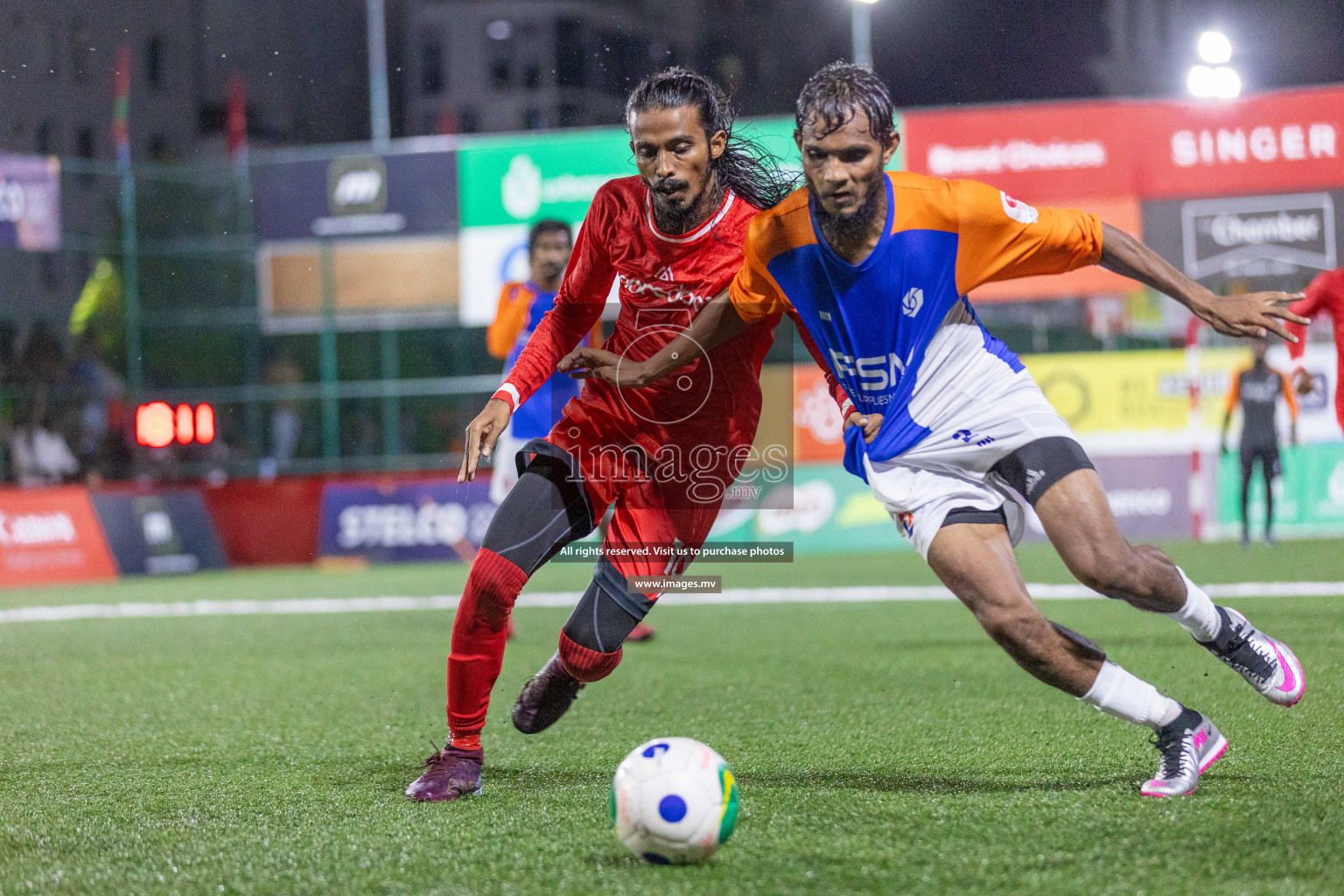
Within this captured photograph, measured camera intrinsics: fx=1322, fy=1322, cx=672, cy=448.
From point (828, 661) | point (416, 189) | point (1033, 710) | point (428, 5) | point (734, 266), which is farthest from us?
point (428, 5)

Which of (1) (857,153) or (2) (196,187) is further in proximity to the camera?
(2) (196,187)

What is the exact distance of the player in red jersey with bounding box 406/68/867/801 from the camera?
170 inches

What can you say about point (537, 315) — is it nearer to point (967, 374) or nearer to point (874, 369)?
point (874, 369)

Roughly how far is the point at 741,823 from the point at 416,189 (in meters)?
15.8

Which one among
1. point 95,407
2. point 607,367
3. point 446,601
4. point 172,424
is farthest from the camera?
point 95,407

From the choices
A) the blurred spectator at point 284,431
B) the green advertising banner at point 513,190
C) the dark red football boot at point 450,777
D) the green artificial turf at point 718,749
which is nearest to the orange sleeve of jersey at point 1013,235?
the green artificial turf at point 718,749

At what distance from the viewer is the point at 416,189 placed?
18406mm

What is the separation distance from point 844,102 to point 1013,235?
64cm

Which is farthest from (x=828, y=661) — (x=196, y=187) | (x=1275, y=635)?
(x=196, y=187)

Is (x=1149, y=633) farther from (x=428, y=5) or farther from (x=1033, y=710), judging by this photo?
(x=428, y=5)

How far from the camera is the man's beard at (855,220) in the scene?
3.85 metres

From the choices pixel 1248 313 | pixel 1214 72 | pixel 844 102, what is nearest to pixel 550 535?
pixel 844 102

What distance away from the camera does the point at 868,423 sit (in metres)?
4.02

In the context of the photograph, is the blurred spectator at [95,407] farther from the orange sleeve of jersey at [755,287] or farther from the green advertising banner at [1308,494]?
the orange sleeve of jersey at [755,287]
